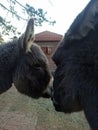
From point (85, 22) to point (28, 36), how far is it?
6.05ft

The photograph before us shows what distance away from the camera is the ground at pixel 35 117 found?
219 inches

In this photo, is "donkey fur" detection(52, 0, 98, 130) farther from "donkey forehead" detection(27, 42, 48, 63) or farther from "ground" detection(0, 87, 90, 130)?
"ground" detection(0, 87, 90, 130)

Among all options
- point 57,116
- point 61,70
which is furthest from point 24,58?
point 57,116

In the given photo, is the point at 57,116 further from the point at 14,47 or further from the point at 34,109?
the point at 14,47

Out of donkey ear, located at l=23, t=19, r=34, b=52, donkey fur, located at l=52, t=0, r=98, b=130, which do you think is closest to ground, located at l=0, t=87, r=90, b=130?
donkey ear, located at l=23, t=19, r=34, b=52

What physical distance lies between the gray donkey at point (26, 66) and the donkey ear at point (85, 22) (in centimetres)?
182

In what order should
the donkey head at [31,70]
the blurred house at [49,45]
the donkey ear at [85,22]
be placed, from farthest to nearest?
the blurred house at [49,45] < the donkey head at [31,70] < the donkey ear at [85,22]

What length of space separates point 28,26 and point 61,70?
1.52 metres

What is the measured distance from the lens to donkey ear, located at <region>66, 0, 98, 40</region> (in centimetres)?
135

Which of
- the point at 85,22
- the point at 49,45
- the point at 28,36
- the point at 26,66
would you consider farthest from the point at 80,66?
the point at 49,45

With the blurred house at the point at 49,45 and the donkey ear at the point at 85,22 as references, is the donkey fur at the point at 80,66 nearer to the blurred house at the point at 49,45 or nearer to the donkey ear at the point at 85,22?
the donkey ear at the point at 85,22

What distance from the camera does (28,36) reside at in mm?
3227

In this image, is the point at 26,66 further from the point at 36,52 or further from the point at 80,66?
the point at 80,66

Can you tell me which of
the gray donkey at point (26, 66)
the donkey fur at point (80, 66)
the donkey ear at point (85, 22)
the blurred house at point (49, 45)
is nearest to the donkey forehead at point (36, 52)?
the gray donkey at point (26, 66)
